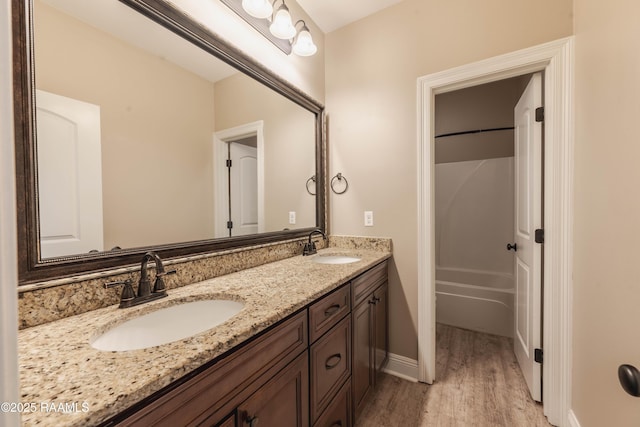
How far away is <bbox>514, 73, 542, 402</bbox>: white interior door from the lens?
155 centimetres

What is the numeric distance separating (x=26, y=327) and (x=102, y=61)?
2.94 ft

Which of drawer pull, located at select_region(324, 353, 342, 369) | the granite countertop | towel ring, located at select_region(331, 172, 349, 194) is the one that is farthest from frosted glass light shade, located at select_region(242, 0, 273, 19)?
drawer pull, located at select_region(324, 353, 342, 369)

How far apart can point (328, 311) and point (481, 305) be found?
6.75ft

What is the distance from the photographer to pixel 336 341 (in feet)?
3.92

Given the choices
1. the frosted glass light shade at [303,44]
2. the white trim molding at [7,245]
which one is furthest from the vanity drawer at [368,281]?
the frosted glass light shade at [303,44]

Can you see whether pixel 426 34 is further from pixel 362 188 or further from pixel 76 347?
pixel 76 347

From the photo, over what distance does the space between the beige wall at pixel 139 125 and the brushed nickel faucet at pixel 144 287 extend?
0.45 feet

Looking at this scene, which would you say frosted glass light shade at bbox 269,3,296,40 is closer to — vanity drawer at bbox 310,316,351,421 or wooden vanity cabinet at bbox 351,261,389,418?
wooden vanity cabinet at bbox 351,261,389,418

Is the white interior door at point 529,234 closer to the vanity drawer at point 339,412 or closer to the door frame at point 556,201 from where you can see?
the door frame at point 556,201

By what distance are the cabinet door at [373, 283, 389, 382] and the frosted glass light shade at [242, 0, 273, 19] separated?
173 cm

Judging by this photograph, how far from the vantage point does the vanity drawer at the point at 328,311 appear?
3.38 feet

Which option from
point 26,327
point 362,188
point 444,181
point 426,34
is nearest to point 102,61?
point 26,327

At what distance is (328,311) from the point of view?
44.9 inches

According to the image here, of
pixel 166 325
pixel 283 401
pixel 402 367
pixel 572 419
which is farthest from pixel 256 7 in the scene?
pixel 572 419
